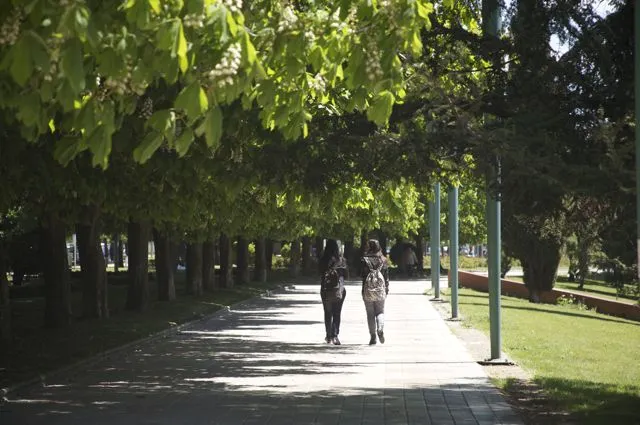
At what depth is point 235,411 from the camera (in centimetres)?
1173

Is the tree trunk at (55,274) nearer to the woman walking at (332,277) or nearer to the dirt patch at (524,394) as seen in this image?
the woman walking at (332,277)

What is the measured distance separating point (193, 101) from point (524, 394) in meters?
9.16

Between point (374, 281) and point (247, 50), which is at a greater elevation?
point (247, 50)

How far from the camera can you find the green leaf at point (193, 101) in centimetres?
500

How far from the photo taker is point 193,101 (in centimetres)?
500

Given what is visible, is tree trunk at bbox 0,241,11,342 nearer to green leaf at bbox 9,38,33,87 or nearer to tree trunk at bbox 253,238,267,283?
green leaf at bbox 9,38,33,87

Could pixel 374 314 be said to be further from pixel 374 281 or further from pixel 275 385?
pixel 275 385

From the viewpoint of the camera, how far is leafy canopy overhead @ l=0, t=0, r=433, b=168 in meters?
4.99

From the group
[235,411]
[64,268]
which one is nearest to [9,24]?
[235,411]

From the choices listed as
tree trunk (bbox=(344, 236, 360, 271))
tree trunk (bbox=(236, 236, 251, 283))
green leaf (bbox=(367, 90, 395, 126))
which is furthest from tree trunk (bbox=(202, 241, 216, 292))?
green leaf (bbox=(367, 90, 395, 126))

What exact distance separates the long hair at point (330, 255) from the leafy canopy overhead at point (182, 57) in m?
12.9

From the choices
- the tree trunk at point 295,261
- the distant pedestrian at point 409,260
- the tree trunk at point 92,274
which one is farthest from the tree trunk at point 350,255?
the tree trunk at point 92,274

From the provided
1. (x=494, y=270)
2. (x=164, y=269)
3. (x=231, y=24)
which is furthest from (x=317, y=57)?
(x=164, y=269)

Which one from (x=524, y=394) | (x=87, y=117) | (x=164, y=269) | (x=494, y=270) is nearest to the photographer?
(x=87, y=117)
